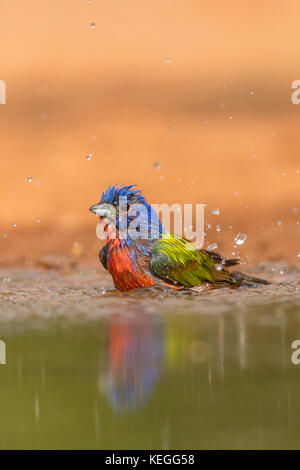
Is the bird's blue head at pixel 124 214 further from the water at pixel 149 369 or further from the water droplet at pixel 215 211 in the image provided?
the water droplet at pixel 215 211

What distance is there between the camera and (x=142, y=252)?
7246 millimetres

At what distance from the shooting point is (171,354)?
212 inches

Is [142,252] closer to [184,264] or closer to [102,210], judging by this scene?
[184,264]

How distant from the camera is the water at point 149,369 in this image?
3939 mm

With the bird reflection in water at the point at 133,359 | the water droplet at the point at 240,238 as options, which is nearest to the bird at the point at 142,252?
the bird reflection in water at the point at 133,359

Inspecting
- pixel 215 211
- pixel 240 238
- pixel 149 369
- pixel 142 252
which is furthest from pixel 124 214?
pixel 215 211

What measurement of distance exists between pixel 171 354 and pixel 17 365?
94 cm

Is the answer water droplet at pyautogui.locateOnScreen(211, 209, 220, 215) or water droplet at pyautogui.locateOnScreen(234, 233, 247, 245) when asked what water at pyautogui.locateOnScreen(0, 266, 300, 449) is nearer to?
water droplet at pyautogui.locateOnScreen(234, 233, 247, 245)

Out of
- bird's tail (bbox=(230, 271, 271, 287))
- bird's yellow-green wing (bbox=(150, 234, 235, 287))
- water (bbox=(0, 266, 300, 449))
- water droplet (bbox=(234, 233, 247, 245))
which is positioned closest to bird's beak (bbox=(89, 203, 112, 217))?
bird's yellow-green wing (bbox=(150, 234, 235, 287))

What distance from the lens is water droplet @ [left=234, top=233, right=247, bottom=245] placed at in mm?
10541

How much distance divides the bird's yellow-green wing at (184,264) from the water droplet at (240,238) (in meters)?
2.81

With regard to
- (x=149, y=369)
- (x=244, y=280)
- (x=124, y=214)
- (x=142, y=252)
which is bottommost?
(x=149, y=369)

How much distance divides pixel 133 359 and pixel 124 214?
7.48 ft

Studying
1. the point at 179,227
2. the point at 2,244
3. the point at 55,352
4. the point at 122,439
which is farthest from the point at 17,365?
the point at 2,244
